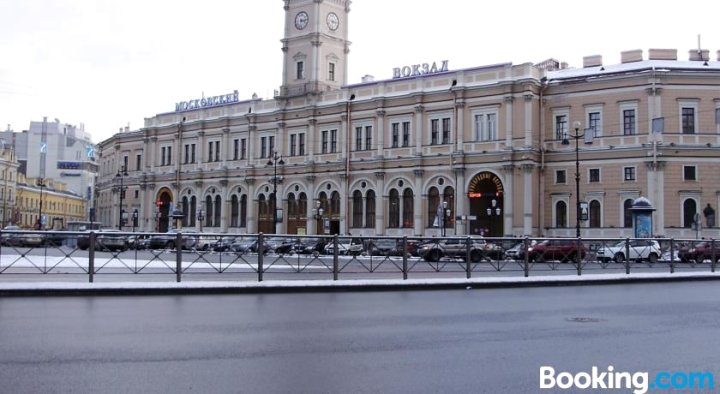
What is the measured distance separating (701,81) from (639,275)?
3327cm

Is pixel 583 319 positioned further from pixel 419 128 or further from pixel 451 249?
pixel 419 128

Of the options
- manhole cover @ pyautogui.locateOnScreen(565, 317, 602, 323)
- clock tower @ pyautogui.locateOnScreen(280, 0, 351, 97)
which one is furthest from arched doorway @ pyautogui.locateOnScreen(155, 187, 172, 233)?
manhole cover @ pyautogui.locateOnScreen(565, 317, 602, 323)

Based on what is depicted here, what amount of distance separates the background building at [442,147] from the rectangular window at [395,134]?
0.13 m

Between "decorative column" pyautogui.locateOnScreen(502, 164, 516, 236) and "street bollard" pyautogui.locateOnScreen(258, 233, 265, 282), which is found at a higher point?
"decorative column" pyautogui.locateOnScreen(502, 164, 516, 236)

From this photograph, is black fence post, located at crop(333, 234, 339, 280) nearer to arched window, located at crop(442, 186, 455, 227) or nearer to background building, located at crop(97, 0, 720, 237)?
background building, located at crop(97, 0, 720, 237)

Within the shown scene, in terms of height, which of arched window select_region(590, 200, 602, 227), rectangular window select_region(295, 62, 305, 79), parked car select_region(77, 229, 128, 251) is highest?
rectangular window select_region(295, 62, 305, 79)

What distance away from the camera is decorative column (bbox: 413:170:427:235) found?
57631mm

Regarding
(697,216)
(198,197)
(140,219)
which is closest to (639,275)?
(697,216)

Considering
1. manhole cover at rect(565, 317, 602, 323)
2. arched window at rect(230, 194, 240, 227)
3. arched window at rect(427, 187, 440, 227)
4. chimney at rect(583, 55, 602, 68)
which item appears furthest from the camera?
arched window at rect(230, 194, 240, 227)

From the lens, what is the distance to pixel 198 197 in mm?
74188

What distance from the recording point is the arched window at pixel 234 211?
2813 inches

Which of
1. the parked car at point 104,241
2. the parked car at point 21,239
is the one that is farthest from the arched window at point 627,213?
the parked car at point 21,239

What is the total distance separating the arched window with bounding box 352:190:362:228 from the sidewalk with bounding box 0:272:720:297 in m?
40.9

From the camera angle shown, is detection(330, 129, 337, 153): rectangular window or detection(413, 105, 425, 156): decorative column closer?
detection(413, 105, 425, 156): decorative column
